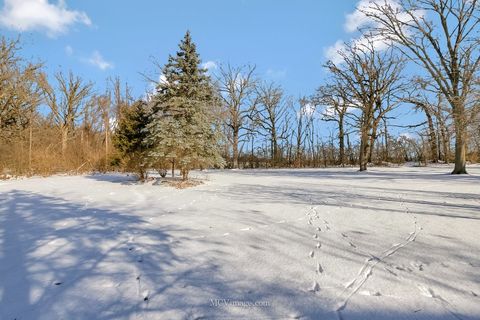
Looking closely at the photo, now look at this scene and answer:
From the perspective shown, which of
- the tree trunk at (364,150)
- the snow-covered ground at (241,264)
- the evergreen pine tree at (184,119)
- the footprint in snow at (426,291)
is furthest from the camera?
the tree trunk at (364,150)

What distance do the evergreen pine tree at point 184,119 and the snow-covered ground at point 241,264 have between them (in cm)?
521

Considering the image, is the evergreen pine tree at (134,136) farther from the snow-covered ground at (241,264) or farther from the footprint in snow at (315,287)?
the footprint in snow at (315,287)

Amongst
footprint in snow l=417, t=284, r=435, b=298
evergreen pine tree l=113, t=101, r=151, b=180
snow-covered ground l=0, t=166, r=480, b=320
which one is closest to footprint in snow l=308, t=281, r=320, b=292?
snow-covered ground l=0, t=166, r=480, b=320

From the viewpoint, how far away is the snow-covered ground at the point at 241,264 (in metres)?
2.54

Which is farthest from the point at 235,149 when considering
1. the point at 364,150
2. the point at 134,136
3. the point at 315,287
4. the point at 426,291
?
the point at 426,291

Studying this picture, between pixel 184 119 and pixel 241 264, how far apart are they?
9249 mm

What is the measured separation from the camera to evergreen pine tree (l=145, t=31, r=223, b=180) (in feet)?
37.3

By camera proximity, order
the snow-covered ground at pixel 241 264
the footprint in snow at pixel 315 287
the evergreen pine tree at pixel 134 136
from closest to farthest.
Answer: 1. the snow-covered ground at pixel 241 264
2. the footprint in snow at pixel 315 287
3. the evergreen pine tree at pixel 134 136

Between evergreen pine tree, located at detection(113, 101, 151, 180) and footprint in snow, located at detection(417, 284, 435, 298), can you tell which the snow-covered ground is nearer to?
footprint in snow, located at detection(417, 284, 435, 298)

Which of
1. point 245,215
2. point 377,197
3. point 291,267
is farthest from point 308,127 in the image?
point 291,267

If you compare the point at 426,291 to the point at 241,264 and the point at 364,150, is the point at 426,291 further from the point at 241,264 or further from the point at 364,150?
the point at 364,150

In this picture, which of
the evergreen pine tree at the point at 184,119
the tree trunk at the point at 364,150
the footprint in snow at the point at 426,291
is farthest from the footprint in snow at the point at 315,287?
the tree trunk at the point at 364,150

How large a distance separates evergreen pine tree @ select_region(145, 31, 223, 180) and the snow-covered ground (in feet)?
17.1

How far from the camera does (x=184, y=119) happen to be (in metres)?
11.9
